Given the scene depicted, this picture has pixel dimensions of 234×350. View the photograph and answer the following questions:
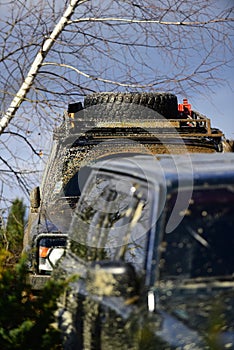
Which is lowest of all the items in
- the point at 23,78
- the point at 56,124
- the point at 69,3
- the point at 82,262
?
the point at 82,262

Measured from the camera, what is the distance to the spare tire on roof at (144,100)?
8859mm

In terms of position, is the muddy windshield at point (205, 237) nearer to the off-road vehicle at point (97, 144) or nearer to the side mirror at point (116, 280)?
the side mirror at point (116, 280)

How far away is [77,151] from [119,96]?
93 centimetres

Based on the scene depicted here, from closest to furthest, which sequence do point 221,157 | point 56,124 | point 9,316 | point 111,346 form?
point 111,346 < point 221,157 < point 9,316 < point 56,124

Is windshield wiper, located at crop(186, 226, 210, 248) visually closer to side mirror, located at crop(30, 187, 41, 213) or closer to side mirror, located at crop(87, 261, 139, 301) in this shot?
side mirror, located at crop(87, 261, 139, 301)

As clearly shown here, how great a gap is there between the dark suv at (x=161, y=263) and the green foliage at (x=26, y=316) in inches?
7.8

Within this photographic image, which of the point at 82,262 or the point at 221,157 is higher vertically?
the point at 221,157

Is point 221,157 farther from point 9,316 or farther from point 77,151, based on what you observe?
point 77,151

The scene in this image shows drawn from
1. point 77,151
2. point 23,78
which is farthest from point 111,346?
point 77,151

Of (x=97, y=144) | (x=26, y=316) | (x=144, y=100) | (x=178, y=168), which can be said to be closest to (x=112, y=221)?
(x=178, y=168)

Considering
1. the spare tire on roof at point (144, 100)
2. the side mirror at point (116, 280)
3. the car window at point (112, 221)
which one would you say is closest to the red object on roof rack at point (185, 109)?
the spare tire on roof at point (144, 100)

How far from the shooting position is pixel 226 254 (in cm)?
401

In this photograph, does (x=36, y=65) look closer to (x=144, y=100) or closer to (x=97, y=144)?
Result: (x=97, y=144)

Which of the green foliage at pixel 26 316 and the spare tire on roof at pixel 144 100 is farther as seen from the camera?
the spare tire on roof at pixel 144 100
